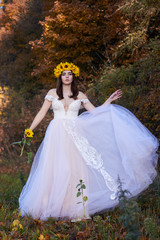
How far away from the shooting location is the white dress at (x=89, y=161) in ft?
11.0

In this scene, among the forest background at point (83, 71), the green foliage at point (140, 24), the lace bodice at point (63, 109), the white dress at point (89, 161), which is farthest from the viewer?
the green foliage at point (140, 24)

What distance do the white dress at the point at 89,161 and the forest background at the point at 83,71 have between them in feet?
0.82

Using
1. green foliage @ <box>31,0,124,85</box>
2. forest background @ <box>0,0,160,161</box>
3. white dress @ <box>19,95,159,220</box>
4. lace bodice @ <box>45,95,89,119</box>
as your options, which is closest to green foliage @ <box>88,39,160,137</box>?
forest background @ <box>0,0,160,161</box>

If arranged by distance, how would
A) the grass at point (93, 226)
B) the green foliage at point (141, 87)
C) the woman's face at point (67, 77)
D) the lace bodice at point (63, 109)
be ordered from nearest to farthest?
the grass at point (93, 226)
the lace bodice at point (63, 109)
the woman's face at point (67, 77)
the green foliage at point (141, 87)

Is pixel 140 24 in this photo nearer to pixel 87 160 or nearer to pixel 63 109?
pixel 63 109

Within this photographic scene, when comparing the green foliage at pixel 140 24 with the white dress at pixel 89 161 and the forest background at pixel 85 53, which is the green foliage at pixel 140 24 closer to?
the forest background at pixel 85 53

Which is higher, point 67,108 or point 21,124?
point 67,108

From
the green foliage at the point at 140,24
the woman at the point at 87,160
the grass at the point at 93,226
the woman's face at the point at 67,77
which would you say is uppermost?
the green foliage at the point at 140,24

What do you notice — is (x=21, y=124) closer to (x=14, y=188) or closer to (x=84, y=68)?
(x=84, y=68)

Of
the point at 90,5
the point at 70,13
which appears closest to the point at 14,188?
the point at 70,13

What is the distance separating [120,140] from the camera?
347 centimetres

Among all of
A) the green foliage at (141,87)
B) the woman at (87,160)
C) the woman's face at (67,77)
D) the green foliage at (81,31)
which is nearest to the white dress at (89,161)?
the woman at (87,160)

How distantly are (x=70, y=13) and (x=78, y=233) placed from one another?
28.2 ft

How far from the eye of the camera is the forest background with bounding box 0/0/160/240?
128 inches
